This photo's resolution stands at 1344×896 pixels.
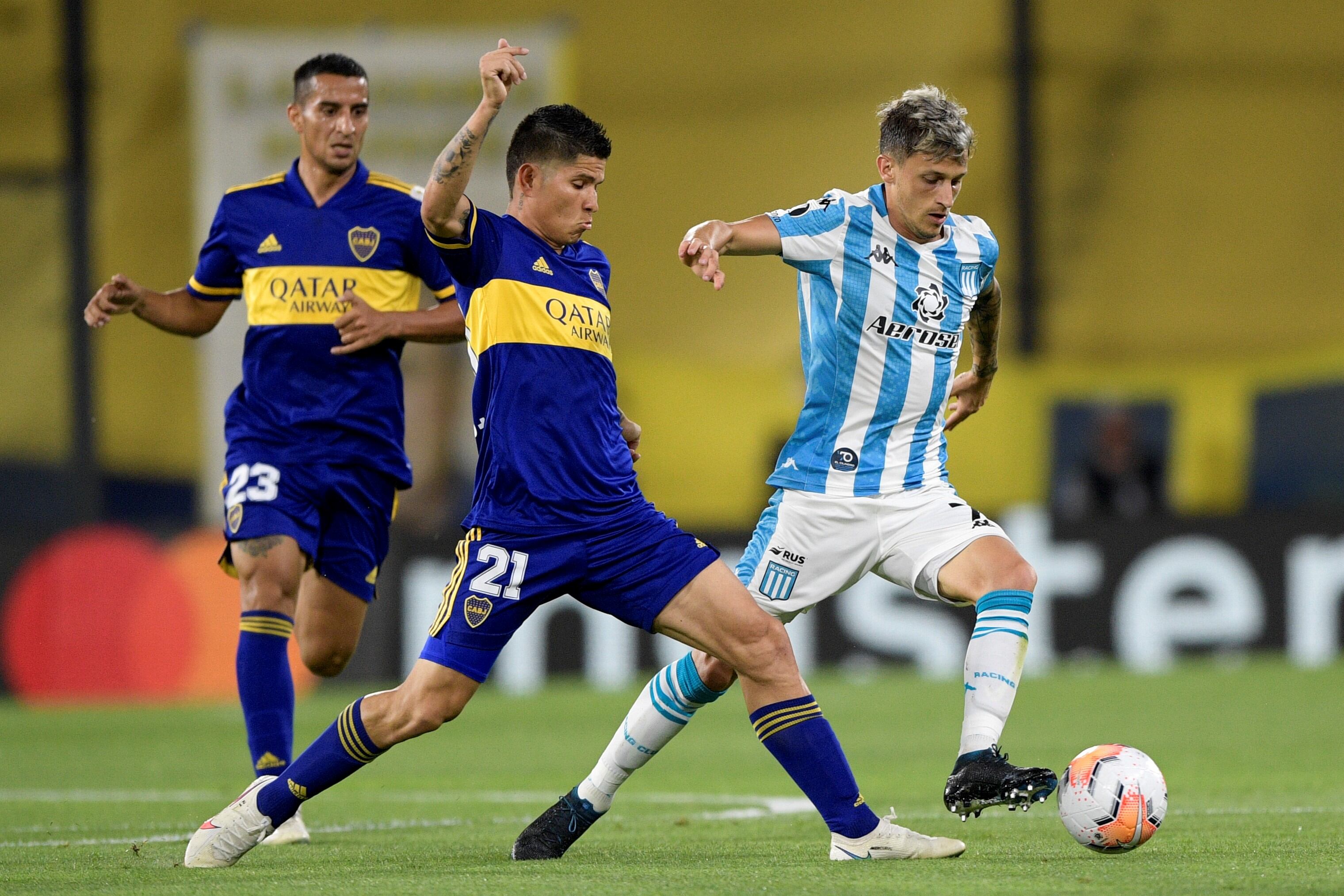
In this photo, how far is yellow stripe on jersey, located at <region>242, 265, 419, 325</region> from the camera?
6008 millimetres

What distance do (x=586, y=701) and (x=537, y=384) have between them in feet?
24.3

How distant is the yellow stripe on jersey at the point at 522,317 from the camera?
4.84 meters

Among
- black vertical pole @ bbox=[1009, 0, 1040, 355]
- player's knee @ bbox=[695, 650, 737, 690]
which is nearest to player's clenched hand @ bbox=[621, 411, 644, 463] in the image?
player's knee @ bbox=[695, 650, 737, 690]

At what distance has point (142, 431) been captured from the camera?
Answer: 55.3 feet

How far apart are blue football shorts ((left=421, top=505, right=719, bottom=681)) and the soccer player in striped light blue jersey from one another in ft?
1.49

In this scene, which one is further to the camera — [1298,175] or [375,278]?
[1298,175]

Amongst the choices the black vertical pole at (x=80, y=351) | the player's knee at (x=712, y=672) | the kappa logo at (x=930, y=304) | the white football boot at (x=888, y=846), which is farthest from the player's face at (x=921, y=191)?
the black vertical pole at (x=80, y=351)

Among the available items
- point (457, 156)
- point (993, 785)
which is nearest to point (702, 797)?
point (993, 785)

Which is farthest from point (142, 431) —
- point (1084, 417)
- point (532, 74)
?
point (1084, 417)

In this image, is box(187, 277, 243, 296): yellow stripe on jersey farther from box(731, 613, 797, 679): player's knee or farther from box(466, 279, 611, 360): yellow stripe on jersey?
box(731, 613, 797, 679): player's knee

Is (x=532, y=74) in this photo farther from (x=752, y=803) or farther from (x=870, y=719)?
(x=752, y=803)

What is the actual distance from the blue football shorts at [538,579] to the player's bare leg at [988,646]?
2.47ft

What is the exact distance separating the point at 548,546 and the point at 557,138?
1035 mm

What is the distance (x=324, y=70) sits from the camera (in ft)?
19.9
